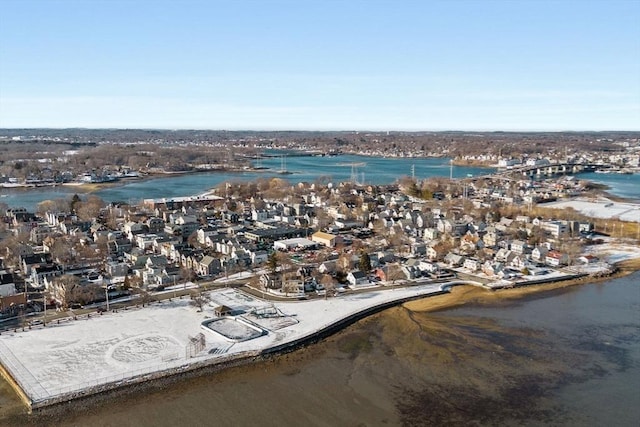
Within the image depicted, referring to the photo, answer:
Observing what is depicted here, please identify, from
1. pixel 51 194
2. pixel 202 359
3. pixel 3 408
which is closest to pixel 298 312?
pixel 202 359

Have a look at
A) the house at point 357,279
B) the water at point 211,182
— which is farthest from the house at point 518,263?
the water at point 211,182

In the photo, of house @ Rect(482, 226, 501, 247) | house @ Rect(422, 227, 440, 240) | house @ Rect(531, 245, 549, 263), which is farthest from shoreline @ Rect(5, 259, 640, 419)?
house @ Rect(422, 227, 440, 240)

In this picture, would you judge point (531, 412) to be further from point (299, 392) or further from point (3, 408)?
point (3, 408)

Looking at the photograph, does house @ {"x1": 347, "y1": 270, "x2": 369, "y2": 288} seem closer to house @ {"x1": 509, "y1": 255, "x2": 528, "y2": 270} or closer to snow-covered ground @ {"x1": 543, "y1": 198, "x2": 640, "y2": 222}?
house @ {"x1": 509, "y1": 255, "x2": 528, "y2": 270}

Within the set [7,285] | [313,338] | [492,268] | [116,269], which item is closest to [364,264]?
[492,268]

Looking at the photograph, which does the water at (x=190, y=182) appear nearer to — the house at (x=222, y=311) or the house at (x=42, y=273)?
the house at (x=42, y=273)
